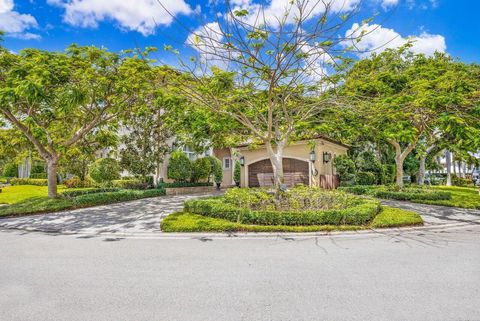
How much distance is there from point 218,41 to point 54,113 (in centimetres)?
1052

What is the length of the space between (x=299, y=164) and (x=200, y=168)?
284 inches

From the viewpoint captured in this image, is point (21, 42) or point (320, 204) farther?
point (21, 42)

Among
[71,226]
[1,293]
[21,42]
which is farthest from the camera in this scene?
[21,42]

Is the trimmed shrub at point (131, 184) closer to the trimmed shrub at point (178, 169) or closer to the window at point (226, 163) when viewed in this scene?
the trimmed shrub at point (178, 169)

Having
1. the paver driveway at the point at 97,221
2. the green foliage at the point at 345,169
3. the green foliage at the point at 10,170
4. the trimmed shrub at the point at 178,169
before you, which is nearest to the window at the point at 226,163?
the trimmed shrub at the point at 178,169

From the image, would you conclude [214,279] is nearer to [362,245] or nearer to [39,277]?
[39,277]

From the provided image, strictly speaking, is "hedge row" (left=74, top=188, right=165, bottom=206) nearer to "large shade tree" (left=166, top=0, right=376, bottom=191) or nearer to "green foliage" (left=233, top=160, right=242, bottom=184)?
"large shade tree" (left=166, top=0, right=376, bottom=191)

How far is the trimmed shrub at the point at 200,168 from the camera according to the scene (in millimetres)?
21266

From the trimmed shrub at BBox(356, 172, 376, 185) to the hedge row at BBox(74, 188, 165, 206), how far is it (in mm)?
13553

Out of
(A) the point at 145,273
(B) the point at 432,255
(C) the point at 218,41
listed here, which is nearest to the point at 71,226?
(A) the point at 145,273

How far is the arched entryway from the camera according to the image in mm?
19953

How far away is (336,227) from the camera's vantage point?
8.27 m

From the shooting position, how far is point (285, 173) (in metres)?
20.9

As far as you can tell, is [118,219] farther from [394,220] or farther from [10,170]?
[10,170]
